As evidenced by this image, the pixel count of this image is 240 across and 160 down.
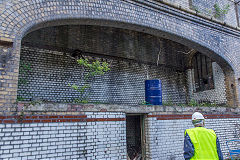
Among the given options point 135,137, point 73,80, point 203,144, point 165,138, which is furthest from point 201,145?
point 73,80

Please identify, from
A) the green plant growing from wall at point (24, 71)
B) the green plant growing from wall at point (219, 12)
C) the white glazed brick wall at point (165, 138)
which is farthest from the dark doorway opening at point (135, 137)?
the green plant growing from wall at point (219, 12)

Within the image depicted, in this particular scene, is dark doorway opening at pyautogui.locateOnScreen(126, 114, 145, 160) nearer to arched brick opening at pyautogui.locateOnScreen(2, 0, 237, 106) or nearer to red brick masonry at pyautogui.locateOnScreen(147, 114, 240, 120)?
red brick masonry at pyautogui.locateOnScreen(147, 114, 240, 120)

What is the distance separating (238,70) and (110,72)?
5.32 metres

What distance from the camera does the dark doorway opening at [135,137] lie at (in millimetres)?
5281

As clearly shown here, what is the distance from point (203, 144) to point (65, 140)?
2.68 m

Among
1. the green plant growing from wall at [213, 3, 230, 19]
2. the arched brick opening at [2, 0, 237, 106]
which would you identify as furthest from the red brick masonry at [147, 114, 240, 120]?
the green plant growing from wall at [213, 3, 230, 19]

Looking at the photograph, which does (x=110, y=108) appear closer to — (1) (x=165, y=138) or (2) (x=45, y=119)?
(2) (x=45, y=119)

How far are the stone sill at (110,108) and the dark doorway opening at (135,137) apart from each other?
0.44 metres

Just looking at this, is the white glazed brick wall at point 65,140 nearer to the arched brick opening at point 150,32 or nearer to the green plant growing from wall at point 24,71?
the arched brick opening at point 150,32

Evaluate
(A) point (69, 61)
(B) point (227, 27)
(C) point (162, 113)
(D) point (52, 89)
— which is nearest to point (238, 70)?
(B) point (227, 27)

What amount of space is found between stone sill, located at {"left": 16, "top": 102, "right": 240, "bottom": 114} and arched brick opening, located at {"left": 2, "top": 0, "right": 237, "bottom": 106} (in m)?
0.39

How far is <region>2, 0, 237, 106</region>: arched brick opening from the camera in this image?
4.00 m

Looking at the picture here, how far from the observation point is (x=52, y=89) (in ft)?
21.5

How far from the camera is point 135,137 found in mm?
5672
